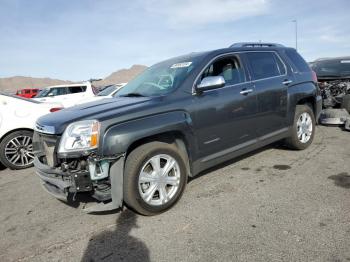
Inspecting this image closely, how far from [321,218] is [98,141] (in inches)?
93.1

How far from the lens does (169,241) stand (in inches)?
116

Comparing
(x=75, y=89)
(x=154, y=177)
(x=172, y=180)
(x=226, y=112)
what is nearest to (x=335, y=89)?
(x=226, y=112)

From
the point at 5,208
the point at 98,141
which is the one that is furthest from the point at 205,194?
the point at 5,208

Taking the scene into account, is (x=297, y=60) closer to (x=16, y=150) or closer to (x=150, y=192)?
(x=150, y=192)

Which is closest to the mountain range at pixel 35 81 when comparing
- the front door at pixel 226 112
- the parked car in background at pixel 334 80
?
the parked car in background at pixel 334 80

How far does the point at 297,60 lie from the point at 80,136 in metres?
4.19

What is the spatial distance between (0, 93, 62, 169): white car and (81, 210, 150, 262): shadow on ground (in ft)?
11.8

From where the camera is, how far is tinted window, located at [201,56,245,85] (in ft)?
13.9

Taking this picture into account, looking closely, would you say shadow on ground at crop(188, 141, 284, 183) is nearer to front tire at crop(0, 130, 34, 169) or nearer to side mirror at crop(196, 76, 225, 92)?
side mirror at crop(196, 76, 225, 92)

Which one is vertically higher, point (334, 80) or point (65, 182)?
point (334, 80)

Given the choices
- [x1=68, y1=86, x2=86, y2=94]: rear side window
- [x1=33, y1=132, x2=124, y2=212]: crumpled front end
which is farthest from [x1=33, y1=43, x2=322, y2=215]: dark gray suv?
[x1=68, y1=86, x2=86, y2=94]: rear side window

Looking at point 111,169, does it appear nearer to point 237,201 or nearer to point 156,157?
point 156,157

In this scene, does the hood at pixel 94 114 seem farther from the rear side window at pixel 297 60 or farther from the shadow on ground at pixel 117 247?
the rear side window at pixel 297 60

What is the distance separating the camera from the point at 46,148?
354cm
